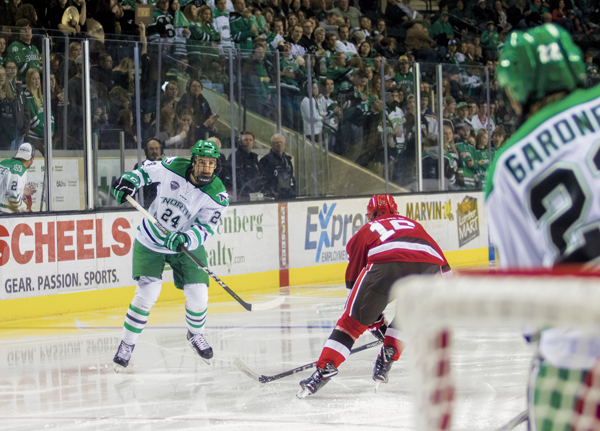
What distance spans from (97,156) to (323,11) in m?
4.56

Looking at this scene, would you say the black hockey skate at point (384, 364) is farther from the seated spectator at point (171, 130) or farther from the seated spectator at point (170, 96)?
the seated spectator at point (170, 96)

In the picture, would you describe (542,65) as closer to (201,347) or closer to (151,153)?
(201,347)

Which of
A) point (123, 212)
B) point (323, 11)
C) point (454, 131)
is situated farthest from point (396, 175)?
point (123, 212)

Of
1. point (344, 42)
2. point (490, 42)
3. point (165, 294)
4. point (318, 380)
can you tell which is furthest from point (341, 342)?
point (490, 42)

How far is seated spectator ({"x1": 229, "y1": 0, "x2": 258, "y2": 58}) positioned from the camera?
8227 mm

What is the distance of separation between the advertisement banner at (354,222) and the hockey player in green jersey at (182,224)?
317 centimetres

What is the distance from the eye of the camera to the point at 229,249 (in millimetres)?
7156

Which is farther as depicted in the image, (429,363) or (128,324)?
(128,324)

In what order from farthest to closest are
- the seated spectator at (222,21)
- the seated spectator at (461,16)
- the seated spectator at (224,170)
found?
the seated spectator at (461,16) → the seated spectator at (222,21) → the seated spectator at (224,170)

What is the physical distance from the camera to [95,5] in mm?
7098

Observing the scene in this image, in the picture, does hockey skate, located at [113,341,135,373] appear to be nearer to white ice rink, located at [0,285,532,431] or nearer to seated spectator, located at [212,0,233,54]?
white ice rink, located at [0,285,532,431]

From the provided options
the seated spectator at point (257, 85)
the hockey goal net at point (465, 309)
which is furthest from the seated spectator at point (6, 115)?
the hockey goal net at point (465, 309)

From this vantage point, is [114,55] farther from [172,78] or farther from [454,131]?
[454,131]

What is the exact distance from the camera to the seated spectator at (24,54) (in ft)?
19.3
